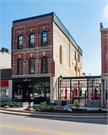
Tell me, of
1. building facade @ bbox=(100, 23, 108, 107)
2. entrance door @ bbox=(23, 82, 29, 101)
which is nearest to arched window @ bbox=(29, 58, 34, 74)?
entrance door @ bbox=(23, 82, 29, 101)

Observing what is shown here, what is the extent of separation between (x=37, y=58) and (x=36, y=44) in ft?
7.27

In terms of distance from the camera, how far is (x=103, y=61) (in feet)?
65.8

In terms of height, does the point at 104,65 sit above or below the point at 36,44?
below

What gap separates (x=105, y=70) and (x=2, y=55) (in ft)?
89.8

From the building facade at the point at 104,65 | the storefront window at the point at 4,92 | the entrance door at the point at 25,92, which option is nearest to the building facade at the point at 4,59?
the storefront window at the point at 4,92

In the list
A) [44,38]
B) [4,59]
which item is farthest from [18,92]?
[4,59]

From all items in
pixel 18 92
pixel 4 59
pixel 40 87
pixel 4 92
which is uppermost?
pixel 4 59

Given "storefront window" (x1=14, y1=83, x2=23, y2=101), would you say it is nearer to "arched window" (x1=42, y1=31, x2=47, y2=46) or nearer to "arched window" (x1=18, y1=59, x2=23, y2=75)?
"arched window" (x1=18, y1=59, x2=23, y2=75)

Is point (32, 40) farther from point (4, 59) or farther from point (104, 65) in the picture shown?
point (4, 59)

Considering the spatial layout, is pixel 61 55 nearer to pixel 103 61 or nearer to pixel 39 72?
pixel 39 72

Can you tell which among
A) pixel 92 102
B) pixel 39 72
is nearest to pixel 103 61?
pixel 92 102

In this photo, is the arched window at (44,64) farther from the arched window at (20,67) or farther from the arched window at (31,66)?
the arched window at (20,67)

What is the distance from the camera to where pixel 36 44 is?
2467cm

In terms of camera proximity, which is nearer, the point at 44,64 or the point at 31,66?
the point at 44,64
